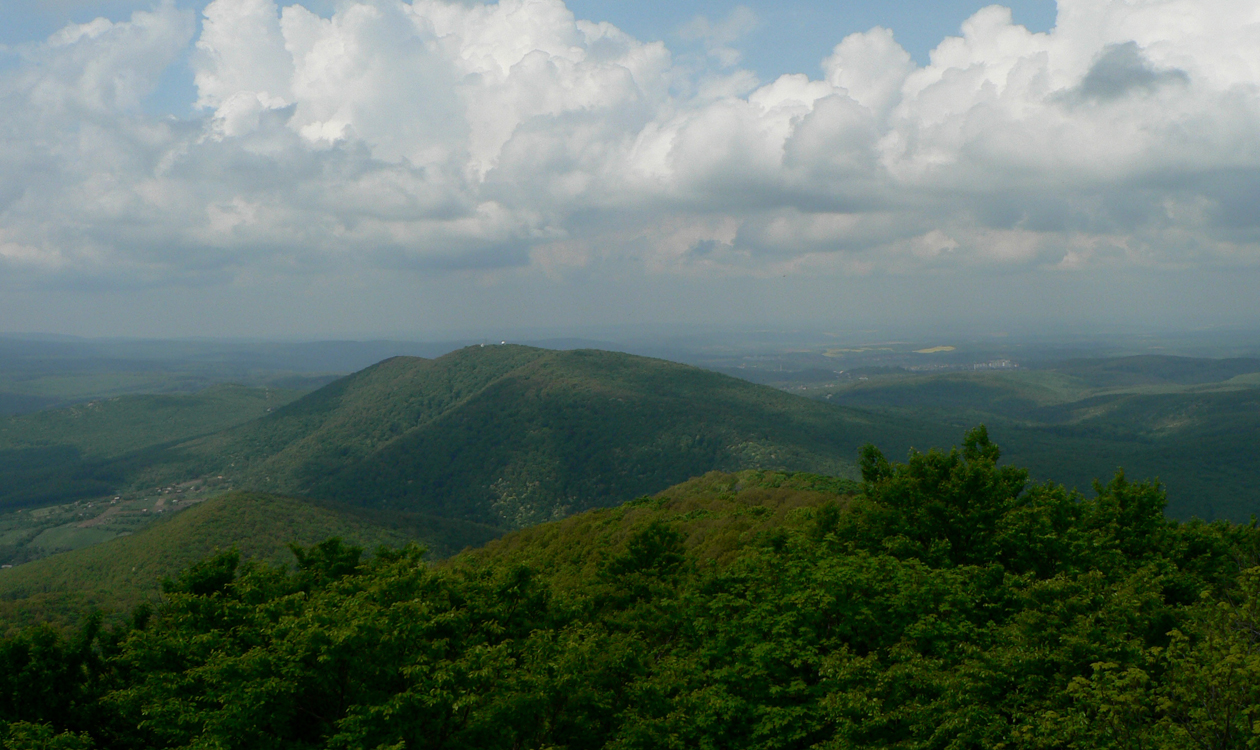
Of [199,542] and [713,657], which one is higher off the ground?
[713,657]

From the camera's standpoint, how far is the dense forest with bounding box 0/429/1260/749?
1734cm

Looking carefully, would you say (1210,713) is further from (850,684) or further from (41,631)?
(41,631)

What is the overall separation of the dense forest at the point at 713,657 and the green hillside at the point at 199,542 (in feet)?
254

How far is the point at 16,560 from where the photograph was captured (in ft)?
559

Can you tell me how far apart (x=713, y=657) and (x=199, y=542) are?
116 meters

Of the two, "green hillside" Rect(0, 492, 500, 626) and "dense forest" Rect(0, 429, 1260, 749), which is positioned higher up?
"dense forest" Rect(0, 429, 1260, 749)

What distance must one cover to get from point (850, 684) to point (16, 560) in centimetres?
21215

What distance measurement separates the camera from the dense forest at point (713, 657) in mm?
17344

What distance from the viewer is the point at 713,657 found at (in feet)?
77.5

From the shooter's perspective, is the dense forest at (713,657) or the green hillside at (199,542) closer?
the dense forest at (713,657)

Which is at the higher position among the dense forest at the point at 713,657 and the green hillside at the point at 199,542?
the dense forest at the point at 713,657

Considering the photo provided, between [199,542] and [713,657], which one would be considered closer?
[713,657]

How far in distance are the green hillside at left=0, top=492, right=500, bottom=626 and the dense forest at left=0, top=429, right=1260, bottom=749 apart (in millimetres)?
77293

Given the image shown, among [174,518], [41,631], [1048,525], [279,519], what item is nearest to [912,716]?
[1048,525]
